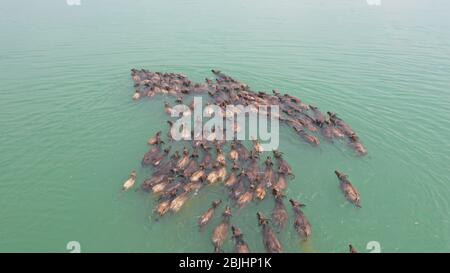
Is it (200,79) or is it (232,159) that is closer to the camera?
(232,159)

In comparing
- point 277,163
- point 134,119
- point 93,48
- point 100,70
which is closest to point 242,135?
point 277,163

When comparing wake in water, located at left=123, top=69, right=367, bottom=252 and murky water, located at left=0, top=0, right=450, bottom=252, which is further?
wake in water, located at left=123, top=69, right=367, bottom=252

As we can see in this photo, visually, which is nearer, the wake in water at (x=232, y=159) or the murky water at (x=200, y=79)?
the murky water at (x=200, y=79)
